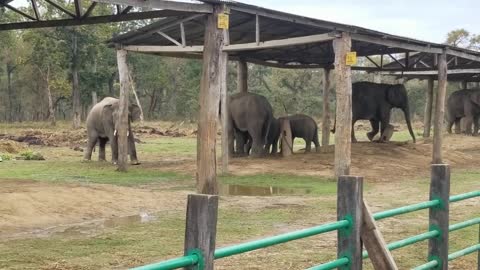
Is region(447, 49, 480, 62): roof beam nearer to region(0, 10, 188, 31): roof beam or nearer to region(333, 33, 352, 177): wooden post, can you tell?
region(333, 33, 352, 177): wooden post

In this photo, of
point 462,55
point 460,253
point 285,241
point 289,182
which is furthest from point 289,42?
point 285,241

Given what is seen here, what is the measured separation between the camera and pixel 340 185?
404 centimetres

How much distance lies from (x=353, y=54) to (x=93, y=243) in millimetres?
8293

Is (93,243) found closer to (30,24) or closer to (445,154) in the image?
(30,24)

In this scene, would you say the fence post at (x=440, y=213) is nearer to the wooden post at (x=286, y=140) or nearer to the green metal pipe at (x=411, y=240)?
the green metal pipe at (x=411, y=240)

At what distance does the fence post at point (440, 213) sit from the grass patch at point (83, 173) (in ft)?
32.1

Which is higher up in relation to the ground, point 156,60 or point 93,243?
point 156,60

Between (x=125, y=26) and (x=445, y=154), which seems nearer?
(x=445, y=154)

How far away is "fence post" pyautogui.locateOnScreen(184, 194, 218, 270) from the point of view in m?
2.88

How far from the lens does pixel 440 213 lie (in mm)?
5164

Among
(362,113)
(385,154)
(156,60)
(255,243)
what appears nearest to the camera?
(255,243)

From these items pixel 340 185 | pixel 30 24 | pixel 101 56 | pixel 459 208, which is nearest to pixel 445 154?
pixel 459 208

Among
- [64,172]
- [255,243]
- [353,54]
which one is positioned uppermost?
[353,54]

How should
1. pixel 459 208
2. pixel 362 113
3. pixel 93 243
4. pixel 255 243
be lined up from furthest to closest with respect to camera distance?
pixel 362 113 → pixel 459 208 → pixel 93 243 → pixel 255 243
